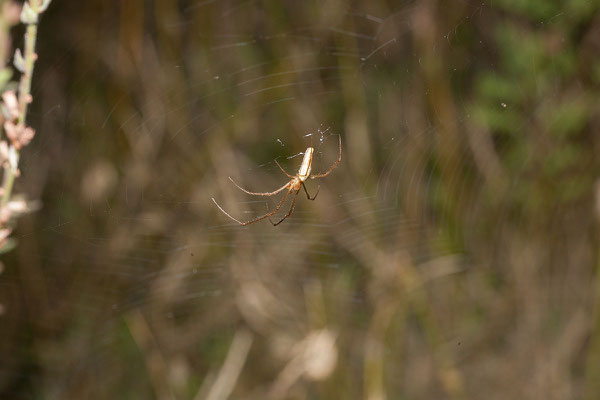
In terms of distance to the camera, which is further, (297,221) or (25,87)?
(297,221)

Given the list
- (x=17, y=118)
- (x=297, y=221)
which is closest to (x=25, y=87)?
(x=17, y=118)

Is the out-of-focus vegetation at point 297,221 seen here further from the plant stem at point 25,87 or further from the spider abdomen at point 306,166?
the plant stem at point 25,87

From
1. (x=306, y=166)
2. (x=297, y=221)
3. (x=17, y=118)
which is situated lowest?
(x=297, y=221)

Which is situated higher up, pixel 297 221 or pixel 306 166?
pixel 306 166

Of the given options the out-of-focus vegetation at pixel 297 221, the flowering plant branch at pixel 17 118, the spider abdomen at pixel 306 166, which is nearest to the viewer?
the flowering plant branch at pixel 17 118

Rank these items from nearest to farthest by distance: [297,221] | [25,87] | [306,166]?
[25,87]
[306,166]
[297,221]

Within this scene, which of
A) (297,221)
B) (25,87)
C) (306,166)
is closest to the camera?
(25,87)

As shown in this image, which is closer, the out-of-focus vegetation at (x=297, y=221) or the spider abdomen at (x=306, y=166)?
the spider abdomen at (x=306, y=166)

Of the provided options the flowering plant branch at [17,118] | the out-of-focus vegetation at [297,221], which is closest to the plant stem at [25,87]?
the flowering plant branch at [17,118]

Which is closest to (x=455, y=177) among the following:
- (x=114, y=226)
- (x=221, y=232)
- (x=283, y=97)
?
(x=283, y=97)

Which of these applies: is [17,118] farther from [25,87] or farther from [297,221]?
[297,221]
